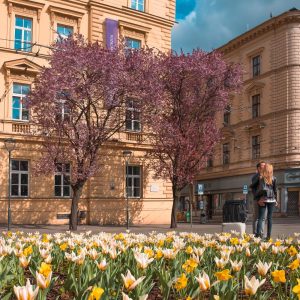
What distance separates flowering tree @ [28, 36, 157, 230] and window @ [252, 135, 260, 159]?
28.0m

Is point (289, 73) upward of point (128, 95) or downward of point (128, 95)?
upward

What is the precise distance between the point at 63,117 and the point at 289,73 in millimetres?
29115

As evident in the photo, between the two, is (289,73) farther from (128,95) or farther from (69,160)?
(69,160)

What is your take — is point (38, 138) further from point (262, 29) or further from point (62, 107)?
point (262, 29)

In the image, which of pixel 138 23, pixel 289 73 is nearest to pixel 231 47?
pixel 289 73

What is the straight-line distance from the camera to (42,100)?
76.2 feet

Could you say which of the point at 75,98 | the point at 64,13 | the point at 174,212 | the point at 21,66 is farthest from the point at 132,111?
the point at 64,13

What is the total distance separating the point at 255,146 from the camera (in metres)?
50.3

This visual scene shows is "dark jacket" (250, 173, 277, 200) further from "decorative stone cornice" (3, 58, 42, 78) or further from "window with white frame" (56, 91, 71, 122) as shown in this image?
"decorative stone cornice" (3, 58, 42, 78)

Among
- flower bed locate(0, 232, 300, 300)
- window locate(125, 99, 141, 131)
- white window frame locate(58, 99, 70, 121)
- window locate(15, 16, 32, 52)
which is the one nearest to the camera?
flower bed locate(0, 232, 300, 300)

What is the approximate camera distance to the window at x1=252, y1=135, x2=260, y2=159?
4988 centimetres

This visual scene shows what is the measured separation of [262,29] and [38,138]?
98.7ft

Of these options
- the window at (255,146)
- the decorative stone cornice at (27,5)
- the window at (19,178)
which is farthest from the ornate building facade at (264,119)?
the window at (19,178)

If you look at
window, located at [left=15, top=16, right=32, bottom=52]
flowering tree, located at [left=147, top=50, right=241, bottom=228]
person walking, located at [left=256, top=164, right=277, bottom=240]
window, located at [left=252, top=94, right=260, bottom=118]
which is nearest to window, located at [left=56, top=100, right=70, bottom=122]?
flowering tree, located at [left=147, top=50, right=241, bottom=228]
